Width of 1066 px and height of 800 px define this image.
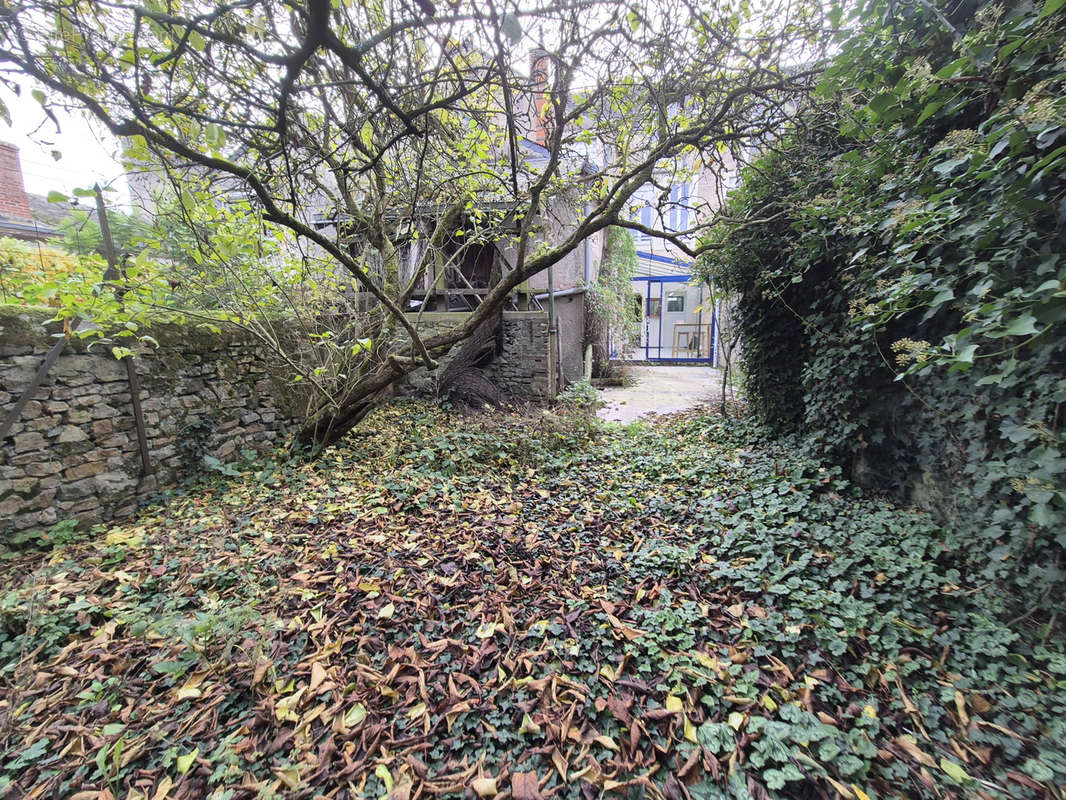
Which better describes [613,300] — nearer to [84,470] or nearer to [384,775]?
[84,470]

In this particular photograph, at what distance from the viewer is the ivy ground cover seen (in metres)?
1.57

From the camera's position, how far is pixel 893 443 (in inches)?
118

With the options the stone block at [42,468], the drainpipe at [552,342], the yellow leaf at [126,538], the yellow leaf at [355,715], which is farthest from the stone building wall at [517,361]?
the yellow leaf at [355,715]

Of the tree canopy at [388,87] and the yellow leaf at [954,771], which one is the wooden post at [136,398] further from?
the yellow leaf at [954,771]

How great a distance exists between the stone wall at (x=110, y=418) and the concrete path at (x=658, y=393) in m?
5.12

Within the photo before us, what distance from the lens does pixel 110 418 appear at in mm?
3580

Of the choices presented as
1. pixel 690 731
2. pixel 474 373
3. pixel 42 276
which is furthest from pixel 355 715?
pixel 474 373

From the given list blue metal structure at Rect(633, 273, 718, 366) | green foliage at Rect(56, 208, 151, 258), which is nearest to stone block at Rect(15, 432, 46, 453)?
green foliage at Rect(56, 208, 151, 258)

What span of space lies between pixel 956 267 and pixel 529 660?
9.43 feet

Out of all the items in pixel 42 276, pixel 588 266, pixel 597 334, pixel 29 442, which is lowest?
pixel 29 442

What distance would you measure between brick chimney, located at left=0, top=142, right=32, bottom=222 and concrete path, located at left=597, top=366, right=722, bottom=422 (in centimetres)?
1186

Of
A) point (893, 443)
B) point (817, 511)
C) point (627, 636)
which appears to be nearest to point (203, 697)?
point (627, 636)

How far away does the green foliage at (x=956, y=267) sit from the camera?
1.66 metres

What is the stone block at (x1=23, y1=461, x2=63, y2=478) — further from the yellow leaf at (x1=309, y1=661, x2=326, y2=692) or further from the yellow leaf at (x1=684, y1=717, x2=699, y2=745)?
the yellow leaf at (x1=684, y1=717, x2=699, y2=745)
